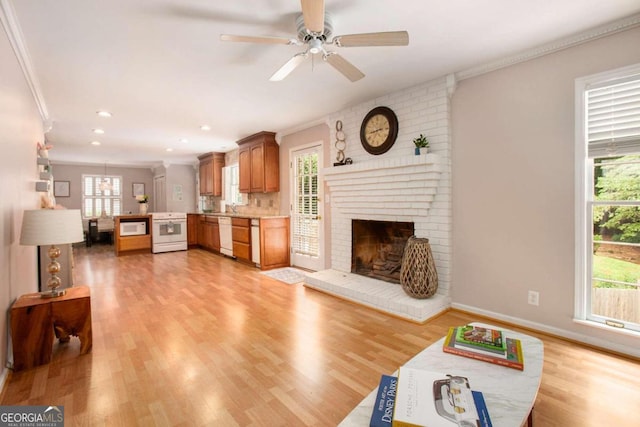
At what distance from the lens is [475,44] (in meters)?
2.45

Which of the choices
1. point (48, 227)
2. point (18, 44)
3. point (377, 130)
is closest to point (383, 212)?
point (377, 130)

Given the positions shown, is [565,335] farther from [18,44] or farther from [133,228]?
[133,228]

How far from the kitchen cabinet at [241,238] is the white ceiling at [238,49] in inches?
79.9

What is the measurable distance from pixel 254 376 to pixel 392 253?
7.91 ft

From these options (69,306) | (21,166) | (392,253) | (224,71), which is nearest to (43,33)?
(21,166)

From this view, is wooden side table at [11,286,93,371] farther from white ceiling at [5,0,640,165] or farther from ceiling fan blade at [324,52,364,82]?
ceiling fan blade at [324,52,364,82]

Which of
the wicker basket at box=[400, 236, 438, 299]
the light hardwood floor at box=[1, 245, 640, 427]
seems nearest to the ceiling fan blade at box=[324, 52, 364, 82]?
the wicker basket at box=[400, 236, 438, 299]

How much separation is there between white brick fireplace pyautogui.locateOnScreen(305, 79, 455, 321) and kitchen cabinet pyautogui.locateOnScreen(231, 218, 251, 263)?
6.21ft

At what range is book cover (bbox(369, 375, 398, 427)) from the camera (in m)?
0.97

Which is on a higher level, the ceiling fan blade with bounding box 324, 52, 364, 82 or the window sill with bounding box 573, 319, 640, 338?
the ceiling fan blade with bounding box 324, 52, 364, 82

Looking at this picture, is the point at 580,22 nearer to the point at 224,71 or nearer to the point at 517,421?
the point at 517,421

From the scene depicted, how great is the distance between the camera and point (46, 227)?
2.05 metres

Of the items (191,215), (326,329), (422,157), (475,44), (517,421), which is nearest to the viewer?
(517,421)

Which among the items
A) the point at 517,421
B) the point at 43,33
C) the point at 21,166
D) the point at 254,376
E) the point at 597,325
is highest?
the point at 43,33
